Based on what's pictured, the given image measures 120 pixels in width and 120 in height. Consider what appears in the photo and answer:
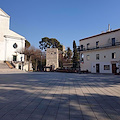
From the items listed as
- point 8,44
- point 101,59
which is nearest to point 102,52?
point 101,59

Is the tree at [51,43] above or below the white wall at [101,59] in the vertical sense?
above

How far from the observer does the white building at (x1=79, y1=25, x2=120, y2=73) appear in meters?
29.8

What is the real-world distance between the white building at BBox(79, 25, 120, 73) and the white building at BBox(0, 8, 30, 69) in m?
20.2

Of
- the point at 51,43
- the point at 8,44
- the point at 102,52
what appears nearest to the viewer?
the point at 102,52

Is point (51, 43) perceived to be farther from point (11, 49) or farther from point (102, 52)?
point (102, 52)

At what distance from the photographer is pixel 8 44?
1748 inches

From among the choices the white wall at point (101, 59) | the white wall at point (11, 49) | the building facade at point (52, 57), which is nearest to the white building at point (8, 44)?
the white wall at point (11, 49)

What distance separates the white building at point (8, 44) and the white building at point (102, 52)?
20.2 m

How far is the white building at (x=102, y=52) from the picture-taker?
29.8m

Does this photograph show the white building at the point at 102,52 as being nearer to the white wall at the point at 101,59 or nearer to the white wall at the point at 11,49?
the white wall at the point at 101,59

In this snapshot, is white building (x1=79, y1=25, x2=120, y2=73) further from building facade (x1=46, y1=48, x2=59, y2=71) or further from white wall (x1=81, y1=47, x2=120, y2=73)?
building facade (x1=46, y1=48, x2=59, y2=71)

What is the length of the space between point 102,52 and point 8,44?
29.2m

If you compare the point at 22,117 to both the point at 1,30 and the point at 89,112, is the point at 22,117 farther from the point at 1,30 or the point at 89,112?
the point at 1,30

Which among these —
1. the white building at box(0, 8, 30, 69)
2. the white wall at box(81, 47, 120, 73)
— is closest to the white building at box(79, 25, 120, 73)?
the white wall at box(81, 47, 120, 73)
